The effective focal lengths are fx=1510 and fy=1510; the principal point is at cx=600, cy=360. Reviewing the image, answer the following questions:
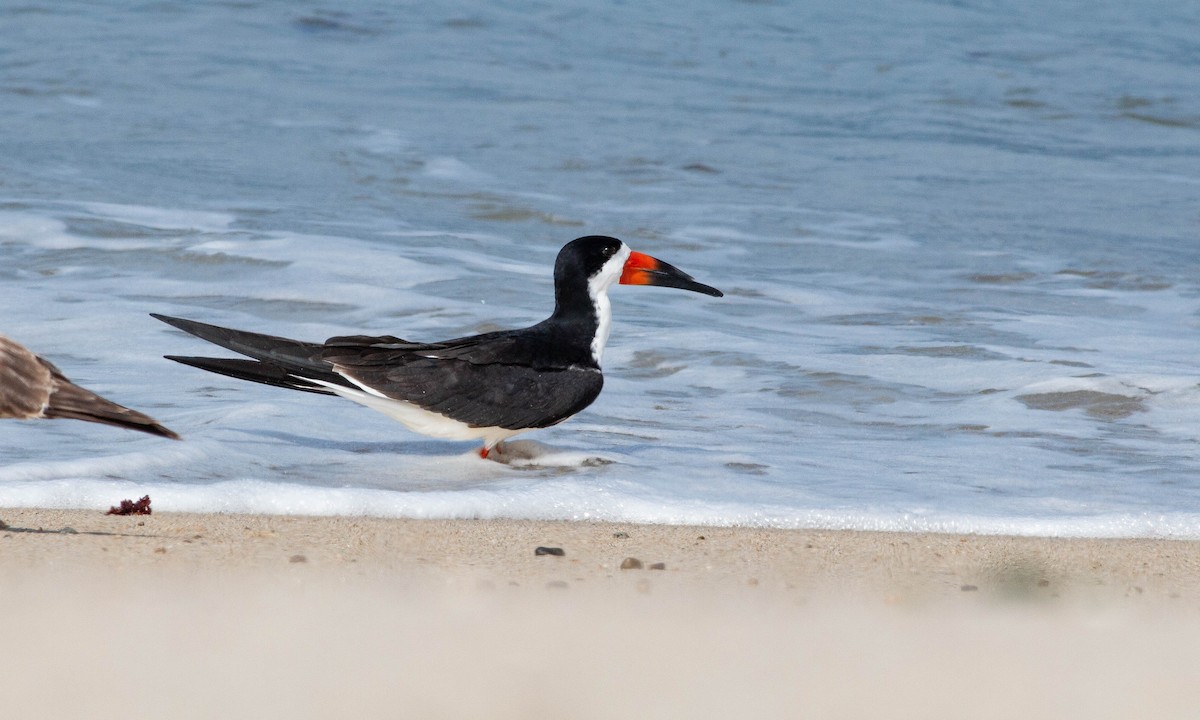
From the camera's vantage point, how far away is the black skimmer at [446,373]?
5344 millimetres

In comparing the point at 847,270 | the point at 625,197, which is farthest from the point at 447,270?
the point at 625,197

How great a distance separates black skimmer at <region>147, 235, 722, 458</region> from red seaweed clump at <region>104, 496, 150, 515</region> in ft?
2.20

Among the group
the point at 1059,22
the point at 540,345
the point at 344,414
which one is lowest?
the point at 344,414

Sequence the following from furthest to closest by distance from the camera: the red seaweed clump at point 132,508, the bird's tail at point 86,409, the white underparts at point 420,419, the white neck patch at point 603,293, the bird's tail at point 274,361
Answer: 1. the white neck patch at point 603,293
2. the white underparts at point 420,419
3. the bird's tail at point 274,361
4. the red seaweed clump at point 132,508
5. the bird's tail at point 86,409

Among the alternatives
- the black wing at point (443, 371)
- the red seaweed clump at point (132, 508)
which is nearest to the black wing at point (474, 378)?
the black wing at point (443, 371)

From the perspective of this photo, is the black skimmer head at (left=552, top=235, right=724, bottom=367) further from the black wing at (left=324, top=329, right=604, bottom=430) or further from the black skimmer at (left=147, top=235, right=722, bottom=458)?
the black wing at (left=324, top=329, right=604, bottom=430)

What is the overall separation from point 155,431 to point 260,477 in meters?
1.16

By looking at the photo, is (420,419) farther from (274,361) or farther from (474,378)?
(274,361)

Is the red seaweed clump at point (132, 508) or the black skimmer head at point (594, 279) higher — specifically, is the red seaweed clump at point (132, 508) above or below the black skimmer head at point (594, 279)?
below

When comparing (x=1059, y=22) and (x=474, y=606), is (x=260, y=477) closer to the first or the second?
(x=474, y=606)

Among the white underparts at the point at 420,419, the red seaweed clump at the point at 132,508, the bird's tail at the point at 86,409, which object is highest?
the bird's tail at the point at 86,409

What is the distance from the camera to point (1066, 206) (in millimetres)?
12594

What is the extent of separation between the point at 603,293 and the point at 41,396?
251 centimetres

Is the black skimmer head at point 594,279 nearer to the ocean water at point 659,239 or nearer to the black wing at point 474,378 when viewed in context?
the black wing at point 474,378
